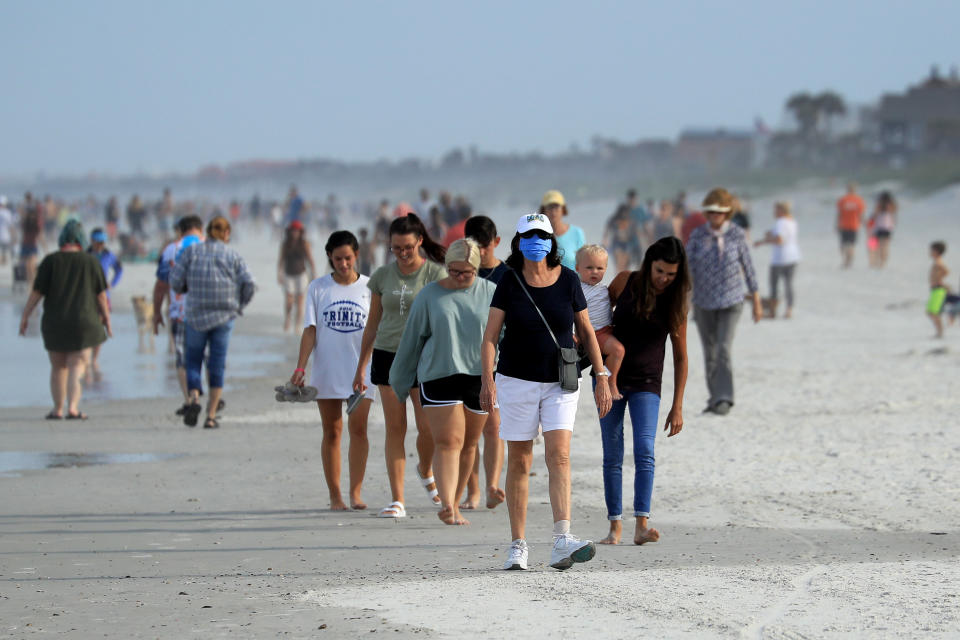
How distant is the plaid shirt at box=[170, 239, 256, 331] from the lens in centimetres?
1127

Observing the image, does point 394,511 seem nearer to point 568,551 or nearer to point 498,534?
point 498,534

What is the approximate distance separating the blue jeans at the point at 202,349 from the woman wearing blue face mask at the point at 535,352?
16.8 feet

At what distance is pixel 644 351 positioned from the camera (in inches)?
287

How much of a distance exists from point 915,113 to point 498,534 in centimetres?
9499

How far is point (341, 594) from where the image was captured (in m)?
6.19

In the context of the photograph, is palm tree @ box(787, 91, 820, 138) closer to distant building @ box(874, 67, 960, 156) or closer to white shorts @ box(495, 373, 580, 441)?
distant building @ box(874, 67, 960, 156)

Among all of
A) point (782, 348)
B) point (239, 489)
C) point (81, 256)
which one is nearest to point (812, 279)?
point (782, 348)

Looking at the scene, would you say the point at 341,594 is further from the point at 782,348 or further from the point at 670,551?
the point at 782,348

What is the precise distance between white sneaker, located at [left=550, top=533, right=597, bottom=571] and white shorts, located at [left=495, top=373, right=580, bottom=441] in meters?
0.51

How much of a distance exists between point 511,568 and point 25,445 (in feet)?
18.8

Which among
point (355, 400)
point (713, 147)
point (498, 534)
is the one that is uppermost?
point (713, 147)

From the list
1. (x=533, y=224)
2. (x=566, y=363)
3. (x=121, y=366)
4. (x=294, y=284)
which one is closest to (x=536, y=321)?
(x=566, y=363)

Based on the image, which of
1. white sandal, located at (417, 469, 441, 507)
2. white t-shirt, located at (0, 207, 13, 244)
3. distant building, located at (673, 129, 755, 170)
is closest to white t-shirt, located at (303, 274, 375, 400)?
white sandal, located at (417, 469, 441, 507)

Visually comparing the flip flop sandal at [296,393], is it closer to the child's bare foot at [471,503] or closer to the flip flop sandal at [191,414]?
the child's bare foot at [471,503]
